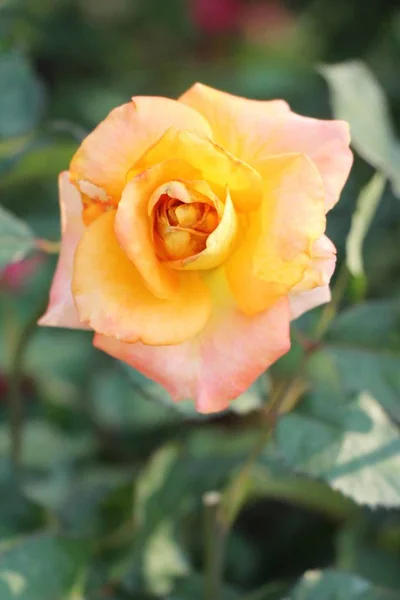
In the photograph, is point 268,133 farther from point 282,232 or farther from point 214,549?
point 214,549

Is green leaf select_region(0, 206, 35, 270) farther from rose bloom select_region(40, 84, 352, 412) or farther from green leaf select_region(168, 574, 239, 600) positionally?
green leaf select_region(168, 574, 239, 600)

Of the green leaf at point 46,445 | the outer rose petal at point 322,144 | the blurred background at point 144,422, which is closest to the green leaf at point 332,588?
the blurred background at point 144,422

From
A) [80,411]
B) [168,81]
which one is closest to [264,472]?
[80,411]

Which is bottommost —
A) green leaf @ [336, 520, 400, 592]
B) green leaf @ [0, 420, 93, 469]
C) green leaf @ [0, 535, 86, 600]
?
green leaf @ [0, 420, 93, 469]

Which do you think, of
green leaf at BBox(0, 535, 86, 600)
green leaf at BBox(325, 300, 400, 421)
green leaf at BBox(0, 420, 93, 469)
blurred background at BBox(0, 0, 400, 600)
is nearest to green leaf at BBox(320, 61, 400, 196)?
blurred background at BBox(0, 0, 400, 600)

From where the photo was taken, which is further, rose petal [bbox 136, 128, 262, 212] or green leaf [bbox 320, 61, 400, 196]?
green leaf [bbox 320, 61, 400, 196]

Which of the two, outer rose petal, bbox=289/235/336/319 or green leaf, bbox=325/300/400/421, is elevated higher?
outer rose petal, bbox=289/235/336/319
